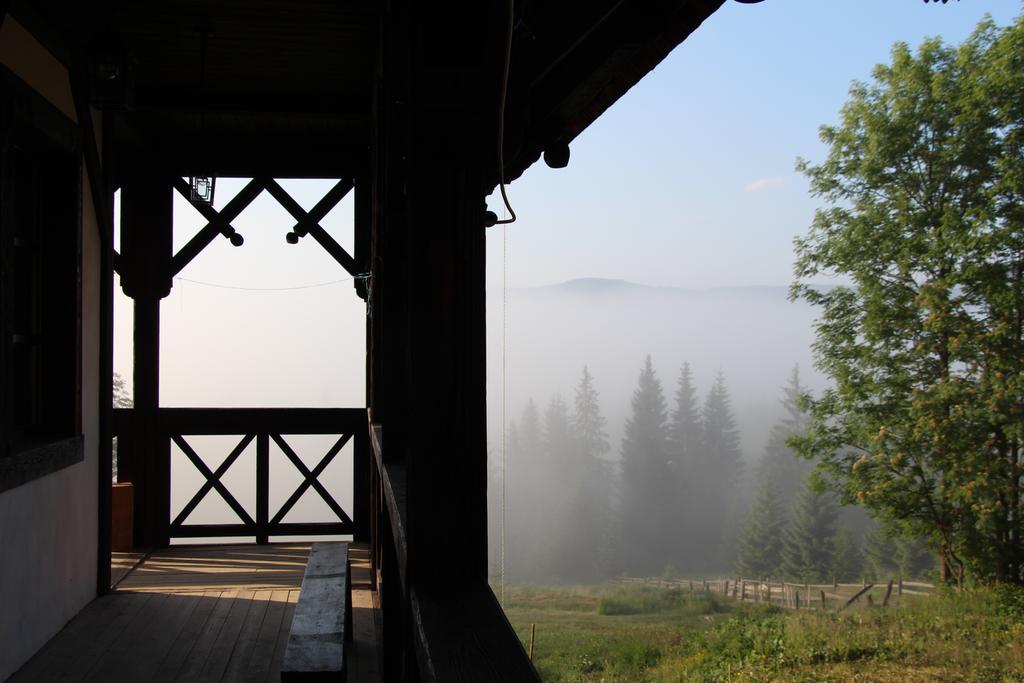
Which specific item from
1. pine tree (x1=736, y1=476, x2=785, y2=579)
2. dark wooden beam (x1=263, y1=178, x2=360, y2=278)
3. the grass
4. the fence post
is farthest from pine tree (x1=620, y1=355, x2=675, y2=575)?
dark wooden beam (x1=263, y1=178, x2=360, y2=278)

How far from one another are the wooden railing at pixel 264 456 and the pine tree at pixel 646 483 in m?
37.1

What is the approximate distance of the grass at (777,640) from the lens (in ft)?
63.5

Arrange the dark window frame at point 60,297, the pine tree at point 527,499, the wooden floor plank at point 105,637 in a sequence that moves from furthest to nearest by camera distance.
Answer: the pine tree at point 527,499, the dark window frame at point 60,297, the wooden floor plank at point 105,637

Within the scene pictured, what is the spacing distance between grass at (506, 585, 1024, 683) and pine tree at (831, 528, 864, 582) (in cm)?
494

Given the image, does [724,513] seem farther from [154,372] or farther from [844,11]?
[154,372]

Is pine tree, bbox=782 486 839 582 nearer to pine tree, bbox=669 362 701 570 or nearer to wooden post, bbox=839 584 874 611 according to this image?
pine tree, bbox=669 362 701 570

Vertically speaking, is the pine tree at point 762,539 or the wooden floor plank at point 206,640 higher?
the wooden floor plank at point 206,640

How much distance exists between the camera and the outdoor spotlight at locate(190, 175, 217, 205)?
5.16m

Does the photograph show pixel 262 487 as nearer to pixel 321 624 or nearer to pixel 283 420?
pixel 283 420

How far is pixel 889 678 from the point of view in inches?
746

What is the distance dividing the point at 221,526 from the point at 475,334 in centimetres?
517

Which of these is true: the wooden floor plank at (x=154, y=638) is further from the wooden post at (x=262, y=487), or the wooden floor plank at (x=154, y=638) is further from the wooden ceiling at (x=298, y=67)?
the wooden ceiling at (x=298, y=67)

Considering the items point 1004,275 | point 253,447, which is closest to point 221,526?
point 253,447

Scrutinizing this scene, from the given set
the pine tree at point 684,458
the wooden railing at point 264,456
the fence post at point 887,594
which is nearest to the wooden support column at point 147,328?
the wooden railing at point 264,456
